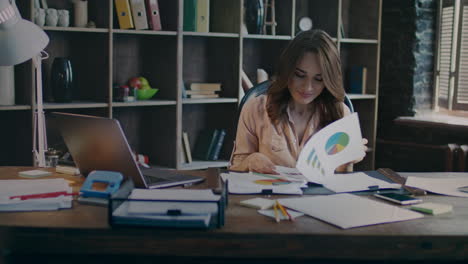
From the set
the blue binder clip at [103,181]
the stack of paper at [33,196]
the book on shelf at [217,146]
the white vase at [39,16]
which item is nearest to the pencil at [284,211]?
the blue binder clip at [103,181]

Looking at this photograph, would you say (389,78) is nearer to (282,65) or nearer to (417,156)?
(417,156)

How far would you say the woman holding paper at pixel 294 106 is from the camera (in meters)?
2.40

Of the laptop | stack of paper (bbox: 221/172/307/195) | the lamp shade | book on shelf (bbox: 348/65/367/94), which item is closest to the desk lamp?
the lamp shade

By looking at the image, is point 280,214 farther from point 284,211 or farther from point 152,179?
point 152,179

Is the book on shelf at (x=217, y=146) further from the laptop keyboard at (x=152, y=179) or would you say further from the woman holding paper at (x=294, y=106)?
the laptop keyboard at (x=152, y=179)

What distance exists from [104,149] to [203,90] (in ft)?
7.43

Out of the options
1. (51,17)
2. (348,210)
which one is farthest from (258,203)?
(51,17)

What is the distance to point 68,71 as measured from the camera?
11.2 ft

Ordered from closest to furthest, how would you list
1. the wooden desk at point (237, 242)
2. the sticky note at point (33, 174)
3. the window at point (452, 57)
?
the wooden desk at point (237, 242), the sticky note at point (33, 174), the window at point (452, 57)

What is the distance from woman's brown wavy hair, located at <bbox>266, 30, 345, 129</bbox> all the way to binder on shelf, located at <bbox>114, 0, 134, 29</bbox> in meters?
1.37

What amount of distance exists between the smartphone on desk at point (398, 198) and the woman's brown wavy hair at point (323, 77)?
0.68m

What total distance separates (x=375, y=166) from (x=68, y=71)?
8.53 ft

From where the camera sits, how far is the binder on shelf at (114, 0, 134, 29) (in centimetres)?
357

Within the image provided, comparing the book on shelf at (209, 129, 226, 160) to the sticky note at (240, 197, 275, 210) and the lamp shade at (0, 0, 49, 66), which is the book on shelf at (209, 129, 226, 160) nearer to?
the lamp shade at (0, 0, 49, 66)
